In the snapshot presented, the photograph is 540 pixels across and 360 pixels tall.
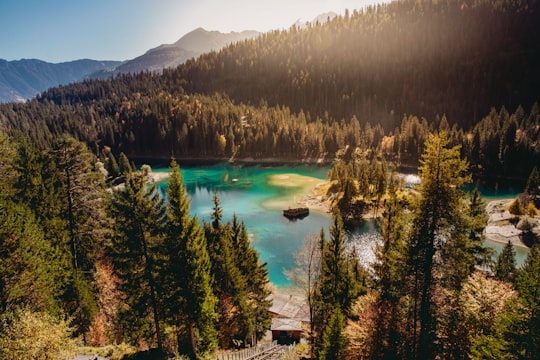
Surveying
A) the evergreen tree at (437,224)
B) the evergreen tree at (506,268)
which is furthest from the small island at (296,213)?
the evergreen tree at (437,224)

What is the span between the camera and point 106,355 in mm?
22203

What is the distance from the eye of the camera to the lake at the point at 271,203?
213 feet

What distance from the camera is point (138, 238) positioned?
22625mm

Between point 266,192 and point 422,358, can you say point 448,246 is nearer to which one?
point 422,358

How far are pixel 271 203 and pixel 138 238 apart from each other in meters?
75.4

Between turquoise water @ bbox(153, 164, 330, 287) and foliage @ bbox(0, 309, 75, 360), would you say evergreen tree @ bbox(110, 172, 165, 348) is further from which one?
turquoise water @ bbox(153, 164, 330, 287)

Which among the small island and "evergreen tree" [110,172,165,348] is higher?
"evergreen tree" [110,172,165,348]

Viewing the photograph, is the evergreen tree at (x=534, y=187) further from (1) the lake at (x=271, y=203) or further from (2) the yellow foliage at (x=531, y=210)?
(1) the lake at (x=271, y=203)

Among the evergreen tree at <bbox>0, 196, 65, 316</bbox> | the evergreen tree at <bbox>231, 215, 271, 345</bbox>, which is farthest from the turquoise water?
the evergreen tree at <bbox>0, 196, 65, 316</bbox>

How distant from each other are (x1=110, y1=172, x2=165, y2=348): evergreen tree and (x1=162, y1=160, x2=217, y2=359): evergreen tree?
3.13ft

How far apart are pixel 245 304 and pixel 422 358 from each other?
1774 centimetres

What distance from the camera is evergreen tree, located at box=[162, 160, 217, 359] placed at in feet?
75.4

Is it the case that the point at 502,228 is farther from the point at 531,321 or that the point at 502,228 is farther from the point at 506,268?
the point at 531,321

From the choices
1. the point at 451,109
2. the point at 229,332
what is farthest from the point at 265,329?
the point at 451,109
